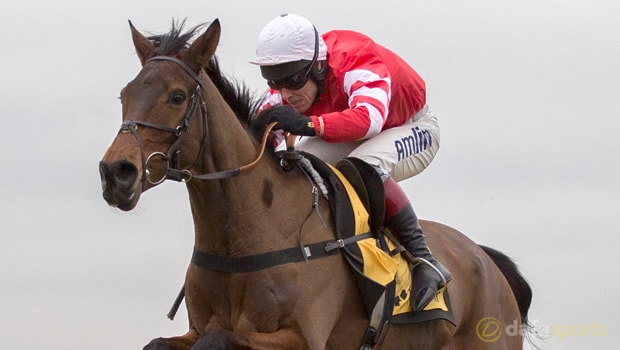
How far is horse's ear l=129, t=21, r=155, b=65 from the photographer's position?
7415mm

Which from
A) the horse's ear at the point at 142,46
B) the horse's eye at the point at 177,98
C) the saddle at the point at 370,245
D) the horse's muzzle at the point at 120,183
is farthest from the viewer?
the saddle at the point at 370,245

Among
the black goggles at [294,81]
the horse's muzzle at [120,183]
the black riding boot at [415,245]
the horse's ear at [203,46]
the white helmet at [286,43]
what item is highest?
the horse's ear at [203,46]

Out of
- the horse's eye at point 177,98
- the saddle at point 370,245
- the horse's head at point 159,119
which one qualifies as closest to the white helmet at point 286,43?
the saddle at point 370,245

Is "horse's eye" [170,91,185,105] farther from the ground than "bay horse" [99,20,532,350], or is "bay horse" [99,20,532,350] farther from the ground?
"horse's eye" [170,91,185,105]

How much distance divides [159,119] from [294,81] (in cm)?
167

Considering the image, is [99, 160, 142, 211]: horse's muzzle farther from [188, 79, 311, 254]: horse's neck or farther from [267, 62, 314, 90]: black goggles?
[267, 62, 314, 90]: black goggles

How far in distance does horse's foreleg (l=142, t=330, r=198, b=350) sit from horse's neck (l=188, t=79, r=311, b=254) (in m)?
0.57

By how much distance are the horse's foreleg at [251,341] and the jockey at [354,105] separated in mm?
1339

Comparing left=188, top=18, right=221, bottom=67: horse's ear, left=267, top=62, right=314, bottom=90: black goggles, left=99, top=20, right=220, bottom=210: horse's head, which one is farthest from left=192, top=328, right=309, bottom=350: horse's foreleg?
left=267, top=62, right=314, bottom=90: black goggles

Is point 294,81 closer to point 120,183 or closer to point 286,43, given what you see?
point 286,43

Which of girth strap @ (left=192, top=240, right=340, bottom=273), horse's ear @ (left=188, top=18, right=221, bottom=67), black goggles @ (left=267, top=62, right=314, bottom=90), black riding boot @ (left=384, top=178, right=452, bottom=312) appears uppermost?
horse's ear @ (left=188, top=18, right=221, bottom=67)

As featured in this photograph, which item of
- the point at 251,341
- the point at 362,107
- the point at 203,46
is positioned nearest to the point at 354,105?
the point at 362,107

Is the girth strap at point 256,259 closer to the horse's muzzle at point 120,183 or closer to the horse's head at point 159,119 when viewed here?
the horse's head at point 159,119

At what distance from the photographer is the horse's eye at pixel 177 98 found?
703cm
